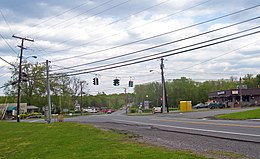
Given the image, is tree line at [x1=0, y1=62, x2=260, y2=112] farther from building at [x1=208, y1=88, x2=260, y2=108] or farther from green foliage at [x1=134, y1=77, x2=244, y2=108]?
building at [x1=208, y1=88, x2=260, y2=108]

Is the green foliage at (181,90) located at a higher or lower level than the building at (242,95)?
higher

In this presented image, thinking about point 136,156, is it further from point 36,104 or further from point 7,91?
point 36,104

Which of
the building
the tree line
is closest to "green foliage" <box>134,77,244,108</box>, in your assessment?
the tree line

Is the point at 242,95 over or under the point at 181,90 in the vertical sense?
under

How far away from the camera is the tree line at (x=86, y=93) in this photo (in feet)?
315

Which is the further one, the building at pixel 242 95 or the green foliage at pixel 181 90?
the green foliage at pixel 181 90

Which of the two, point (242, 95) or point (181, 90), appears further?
point (181, 90)

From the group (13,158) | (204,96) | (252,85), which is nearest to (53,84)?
(204,96)

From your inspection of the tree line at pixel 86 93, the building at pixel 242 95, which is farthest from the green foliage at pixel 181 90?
the building at pixel 242 95

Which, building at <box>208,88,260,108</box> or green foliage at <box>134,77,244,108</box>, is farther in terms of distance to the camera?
green foliage at <box>134,77,244,108</box>

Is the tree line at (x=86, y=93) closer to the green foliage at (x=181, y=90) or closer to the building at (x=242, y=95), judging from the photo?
the green foliage at (x=181, y=90)

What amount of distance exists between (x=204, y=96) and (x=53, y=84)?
53950mm

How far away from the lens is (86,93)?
377ft

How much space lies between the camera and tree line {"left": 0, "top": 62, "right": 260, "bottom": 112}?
3777 inches
